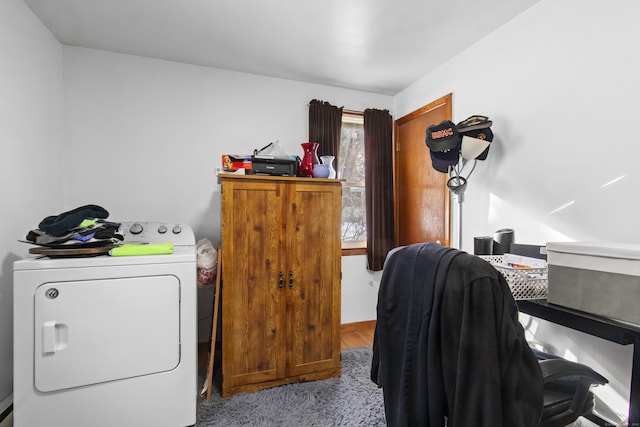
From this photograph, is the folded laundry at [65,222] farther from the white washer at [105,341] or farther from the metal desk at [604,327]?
the metal desk at [604,327]

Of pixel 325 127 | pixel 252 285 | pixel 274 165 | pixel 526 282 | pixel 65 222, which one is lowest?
pixel 252 285

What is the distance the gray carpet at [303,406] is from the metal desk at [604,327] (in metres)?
1.13

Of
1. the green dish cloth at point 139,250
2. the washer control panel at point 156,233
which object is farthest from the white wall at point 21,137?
the green dish cloth at point 139,250

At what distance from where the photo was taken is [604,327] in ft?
3.56

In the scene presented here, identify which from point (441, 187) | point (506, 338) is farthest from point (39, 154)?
point (441, 187)

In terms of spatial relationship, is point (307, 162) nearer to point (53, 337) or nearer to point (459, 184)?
point (459, 184)

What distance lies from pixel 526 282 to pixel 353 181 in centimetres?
202

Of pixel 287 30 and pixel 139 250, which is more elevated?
pixel 287 30

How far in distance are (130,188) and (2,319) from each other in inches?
46.0

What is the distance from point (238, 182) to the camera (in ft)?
6.50

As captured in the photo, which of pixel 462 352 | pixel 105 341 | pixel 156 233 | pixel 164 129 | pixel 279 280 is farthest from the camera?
pixel 164 129

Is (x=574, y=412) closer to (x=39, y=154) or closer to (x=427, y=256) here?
(x=427, y=256)

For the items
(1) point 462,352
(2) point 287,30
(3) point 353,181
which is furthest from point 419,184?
(1) point 462,352

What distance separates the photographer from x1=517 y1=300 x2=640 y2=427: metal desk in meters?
1.01
